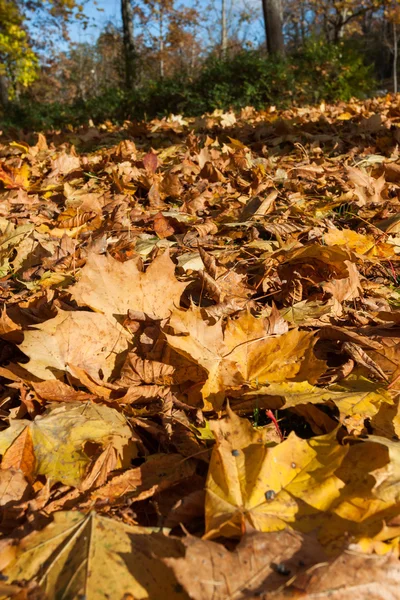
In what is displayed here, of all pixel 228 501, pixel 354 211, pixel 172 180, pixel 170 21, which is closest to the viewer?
pixel 228 501

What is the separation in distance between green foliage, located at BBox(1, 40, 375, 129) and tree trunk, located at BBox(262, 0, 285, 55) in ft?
2.70

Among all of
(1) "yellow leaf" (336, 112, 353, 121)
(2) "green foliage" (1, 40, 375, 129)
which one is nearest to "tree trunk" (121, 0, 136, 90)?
(2) "green foliage" (1, 40, 375, 129)

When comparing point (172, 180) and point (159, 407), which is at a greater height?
point (172, 180)

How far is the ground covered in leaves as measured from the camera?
81cm

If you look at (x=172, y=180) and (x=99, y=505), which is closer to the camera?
(x=99, y=505)

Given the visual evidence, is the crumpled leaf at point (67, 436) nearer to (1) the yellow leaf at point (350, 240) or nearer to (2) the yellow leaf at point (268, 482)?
(2) the yellow leaf at point (268, 482)

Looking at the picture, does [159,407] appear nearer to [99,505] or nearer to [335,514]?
[99,505]

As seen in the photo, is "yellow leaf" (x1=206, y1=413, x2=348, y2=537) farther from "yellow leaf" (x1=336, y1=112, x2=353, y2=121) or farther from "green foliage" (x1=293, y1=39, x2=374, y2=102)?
"green foliage" (x1=293, y1=39, x2=374, y2=102)

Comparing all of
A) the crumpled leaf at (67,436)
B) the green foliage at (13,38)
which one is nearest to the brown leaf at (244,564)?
the crumpled leaf at (67,436)

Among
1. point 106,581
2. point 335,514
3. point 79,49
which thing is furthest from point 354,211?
point 79,49

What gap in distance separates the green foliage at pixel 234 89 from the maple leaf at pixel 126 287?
27.0 feet

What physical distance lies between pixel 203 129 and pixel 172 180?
245 cm

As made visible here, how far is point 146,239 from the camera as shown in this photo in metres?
2.36

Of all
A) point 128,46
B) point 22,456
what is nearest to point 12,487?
point 22,456
